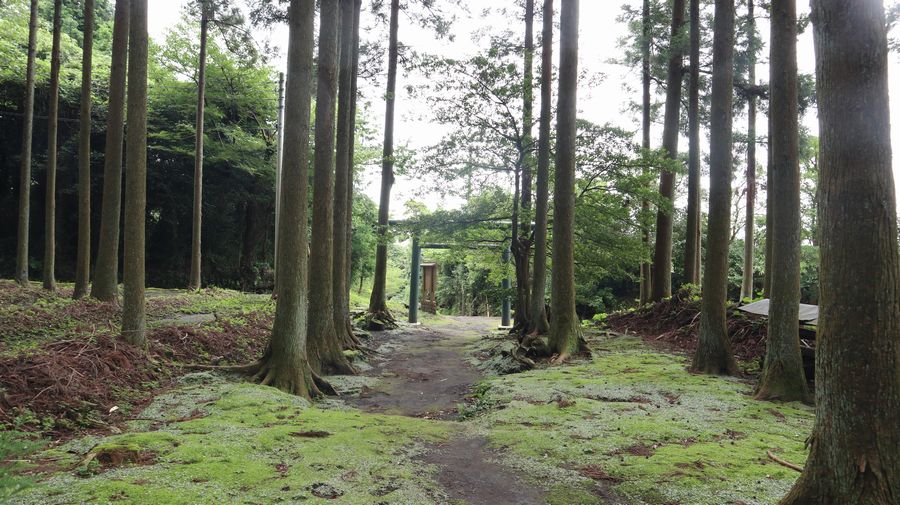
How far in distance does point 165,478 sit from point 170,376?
171 inches

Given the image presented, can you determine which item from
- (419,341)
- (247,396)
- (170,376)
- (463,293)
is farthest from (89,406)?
(463,293)

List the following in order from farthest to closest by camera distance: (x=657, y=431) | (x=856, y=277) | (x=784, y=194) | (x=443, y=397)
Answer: (x=443, y=397) < (x=784, y=194) < (x=657, y=431) < (x=856, y=277)

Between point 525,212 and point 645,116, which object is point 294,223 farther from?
point 645,116

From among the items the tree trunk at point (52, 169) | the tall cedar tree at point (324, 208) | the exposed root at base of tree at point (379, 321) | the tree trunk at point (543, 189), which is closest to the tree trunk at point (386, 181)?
the exposed root at base of tree at point (379, 321)

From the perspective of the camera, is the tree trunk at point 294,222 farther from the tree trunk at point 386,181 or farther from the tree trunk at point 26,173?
the tree trunk at point 26,173

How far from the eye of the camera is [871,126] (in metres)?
2.73

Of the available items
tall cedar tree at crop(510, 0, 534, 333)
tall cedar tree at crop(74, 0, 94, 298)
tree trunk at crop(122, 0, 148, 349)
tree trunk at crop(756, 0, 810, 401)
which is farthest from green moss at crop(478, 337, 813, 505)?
tall cedar tree at crop(74, 0, 94, 298)

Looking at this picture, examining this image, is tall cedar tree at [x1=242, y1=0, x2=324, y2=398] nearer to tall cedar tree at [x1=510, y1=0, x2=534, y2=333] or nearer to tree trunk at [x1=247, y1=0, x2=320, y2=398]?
tree trunk at [x1=247, y1=0, x2=320, y2=398]

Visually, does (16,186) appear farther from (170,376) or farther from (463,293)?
(463,293)

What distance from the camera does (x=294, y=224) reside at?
7.24 metres

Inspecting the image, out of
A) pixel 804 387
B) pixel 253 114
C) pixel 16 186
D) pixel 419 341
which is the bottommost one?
pixel 419 341

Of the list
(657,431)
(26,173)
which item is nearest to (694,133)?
(657,431)

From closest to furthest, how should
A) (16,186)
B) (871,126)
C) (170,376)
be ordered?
(871,126) < (170,376) < (16,186)

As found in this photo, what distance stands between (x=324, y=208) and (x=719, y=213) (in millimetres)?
6403
